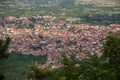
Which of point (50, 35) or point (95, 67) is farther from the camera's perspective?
point (50, 35)

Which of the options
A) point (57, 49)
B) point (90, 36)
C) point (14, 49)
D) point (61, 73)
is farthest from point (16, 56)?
point (61, 73)

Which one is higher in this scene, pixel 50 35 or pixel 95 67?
pixel 95 67

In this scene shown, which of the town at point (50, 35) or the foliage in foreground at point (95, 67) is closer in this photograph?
the foliage in foreground at point (95, 67)

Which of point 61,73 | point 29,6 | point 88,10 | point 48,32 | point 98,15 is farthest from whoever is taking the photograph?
point 29,6

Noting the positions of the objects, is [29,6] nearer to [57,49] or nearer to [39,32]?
[39,32]

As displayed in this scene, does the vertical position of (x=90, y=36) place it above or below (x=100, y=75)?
below

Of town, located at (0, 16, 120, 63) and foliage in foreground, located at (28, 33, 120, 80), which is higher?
foliage in foreground, located at (28, 33, 120, 80)

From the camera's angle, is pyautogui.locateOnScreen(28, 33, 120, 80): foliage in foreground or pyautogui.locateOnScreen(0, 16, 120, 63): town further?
pyautogui.locateOnScreen(0, 16, 120, 63): town

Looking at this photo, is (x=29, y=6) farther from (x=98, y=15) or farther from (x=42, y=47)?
(x=42, y=47)

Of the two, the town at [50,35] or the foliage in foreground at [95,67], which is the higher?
the foliage in foreground at [95,67]

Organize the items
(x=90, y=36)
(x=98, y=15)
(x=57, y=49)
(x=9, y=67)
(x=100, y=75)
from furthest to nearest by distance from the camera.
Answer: (x=98, y=15) < (x=90, y=36) < (x=57, y=49) < (x=9, y=67) < (x=100, y=75)

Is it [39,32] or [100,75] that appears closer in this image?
[100,75]
